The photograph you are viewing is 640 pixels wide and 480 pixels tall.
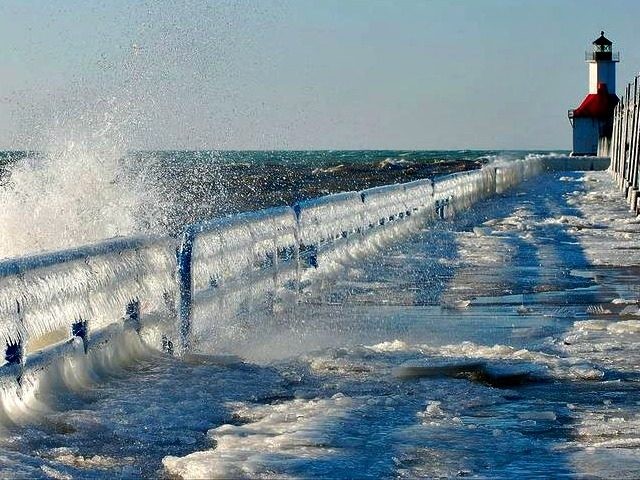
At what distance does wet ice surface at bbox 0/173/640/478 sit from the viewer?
20.3 ft

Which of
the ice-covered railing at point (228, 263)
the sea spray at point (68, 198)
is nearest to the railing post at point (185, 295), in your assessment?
the ice-covered railing at point (228, 263)

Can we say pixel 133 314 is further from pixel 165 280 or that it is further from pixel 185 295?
pixel 185 295

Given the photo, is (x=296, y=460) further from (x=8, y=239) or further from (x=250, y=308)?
(x=8, y=239)

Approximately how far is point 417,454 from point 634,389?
7.58 feet

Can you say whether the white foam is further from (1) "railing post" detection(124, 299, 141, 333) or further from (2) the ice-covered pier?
(1) "railing post" detection(124, 299, 141, 333)

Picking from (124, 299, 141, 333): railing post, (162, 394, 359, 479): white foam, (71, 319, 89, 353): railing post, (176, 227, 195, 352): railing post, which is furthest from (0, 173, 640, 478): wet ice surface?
(176, 227, 195, 352): railing post

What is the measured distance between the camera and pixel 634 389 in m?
8.13

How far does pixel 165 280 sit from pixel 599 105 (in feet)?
316

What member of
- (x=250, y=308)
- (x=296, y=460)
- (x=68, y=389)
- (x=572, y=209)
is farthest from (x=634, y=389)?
(x=572, y=209)

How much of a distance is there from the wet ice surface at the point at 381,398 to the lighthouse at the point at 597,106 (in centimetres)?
9057

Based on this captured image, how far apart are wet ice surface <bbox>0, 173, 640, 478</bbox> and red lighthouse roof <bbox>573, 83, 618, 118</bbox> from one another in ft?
296

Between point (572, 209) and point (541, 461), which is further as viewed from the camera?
point (572, 209)

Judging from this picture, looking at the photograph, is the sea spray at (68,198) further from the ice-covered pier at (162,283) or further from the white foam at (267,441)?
the white foam at (267,441)

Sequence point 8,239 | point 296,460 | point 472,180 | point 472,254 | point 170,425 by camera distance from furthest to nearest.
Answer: point 472,180
point 472,254
point 8,239
point 170,425
point 296,460
